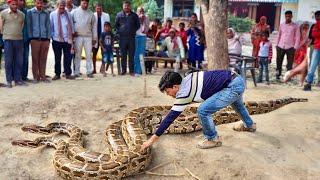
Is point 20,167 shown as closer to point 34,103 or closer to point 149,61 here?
point 34,103

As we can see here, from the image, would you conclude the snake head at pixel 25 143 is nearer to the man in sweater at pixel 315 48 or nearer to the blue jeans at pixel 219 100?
the blue jeans at pixel 219 100

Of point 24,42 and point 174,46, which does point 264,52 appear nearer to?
point 174,46

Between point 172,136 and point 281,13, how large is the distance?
25.6 m

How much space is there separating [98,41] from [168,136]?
6426 mm

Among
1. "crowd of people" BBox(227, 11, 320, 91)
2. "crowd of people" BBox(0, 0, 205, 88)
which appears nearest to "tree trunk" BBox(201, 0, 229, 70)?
"crowd of people" BBox(227, 11, 320, 91)

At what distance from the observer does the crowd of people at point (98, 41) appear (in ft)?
35.4

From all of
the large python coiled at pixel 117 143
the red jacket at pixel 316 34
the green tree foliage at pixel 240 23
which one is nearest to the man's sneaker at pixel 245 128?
the large python coiled at pixel 117 143

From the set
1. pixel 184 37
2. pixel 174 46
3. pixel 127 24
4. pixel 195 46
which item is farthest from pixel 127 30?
pixel 184 37

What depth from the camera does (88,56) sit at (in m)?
12.3

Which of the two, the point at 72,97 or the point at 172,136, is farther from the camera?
the point at 72,97

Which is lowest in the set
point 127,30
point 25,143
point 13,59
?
point 25,143

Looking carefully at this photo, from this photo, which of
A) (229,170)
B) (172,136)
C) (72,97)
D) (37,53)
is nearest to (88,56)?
(37,53)

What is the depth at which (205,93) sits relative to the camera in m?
6.02

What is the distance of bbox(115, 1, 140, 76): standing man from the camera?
41.5 feet
